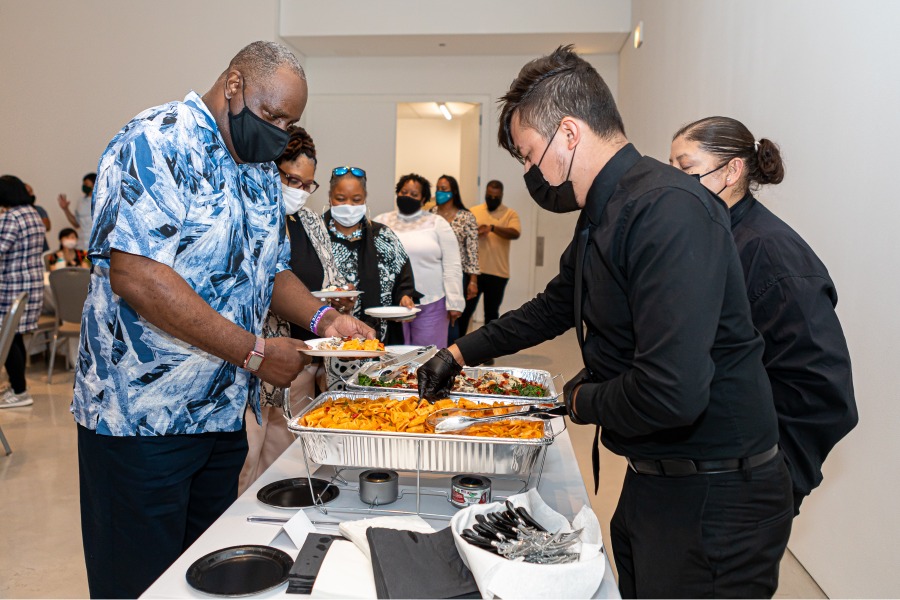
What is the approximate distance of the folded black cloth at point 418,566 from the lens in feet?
3.40

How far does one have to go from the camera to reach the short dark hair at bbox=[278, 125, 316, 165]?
244cm

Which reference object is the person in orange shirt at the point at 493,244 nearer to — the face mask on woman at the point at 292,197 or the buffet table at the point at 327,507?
the face mask on woman at the point at 292,197

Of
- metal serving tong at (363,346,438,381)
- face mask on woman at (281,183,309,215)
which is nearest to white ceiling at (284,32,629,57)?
face mask on woman at (281,183,309,215)

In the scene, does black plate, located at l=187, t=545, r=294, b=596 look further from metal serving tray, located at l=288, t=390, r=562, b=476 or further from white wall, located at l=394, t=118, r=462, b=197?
white wall, located at l=394, t=118, r=462, b=197

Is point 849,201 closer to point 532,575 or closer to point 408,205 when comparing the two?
point 532,575

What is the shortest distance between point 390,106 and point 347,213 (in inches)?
209

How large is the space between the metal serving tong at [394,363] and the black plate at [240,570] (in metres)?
0.66

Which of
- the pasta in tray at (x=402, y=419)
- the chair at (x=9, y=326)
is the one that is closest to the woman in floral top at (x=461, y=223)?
the chair at (x=9, y=326)

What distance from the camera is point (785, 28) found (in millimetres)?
2764

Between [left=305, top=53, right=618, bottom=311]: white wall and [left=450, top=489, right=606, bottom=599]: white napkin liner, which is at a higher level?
[left=305, top=53, right=618, bottom=311]: white wall

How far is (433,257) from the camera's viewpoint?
398cm

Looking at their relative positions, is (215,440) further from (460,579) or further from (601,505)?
(601,505)

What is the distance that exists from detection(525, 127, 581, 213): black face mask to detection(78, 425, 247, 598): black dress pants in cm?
87

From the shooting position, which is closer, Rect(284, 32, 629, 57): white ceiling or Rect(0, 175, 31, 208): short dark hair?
Rect(0, 175, 31, 208): short dark hair
